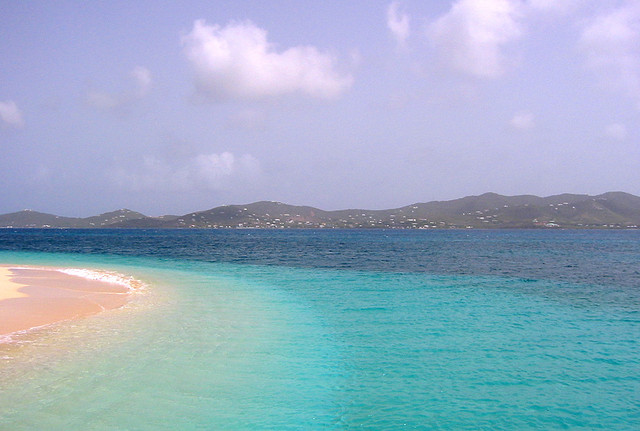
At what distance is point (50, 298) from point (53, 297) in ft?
0.99

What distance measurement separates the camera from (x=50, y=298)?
18688 millimetres

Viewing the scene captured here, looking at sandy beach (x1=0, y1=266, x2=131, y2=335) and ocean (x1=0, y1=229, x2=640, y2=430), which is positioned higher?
sandy beach (x1=0, y1=266, x2=131, y2=335)

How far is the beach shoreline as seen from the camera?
569 inches

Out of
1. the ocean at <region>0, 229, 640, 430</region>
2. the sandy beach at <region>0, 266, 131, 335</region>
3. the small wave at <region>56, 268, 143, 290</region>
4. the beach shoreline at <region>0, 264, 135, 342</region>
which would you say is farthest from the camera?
the small wave at <region>56, 268, 143, 290</region>

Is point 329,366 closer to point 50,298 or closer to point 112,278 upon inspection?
point 50,298

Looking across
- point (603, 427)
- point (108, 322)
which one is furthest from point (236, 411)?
point (108, 322)

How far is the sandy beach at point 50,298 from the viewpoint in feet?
47.9

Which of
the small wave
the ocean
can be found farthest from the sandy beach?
the ocean

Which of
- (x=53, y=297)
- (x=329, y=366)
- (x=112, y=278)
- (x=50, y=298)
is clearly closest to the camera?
(x=329, y=366)

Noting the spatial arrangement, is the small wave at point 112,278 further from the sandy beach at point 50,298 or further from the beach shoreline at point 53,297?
the sandy beach at point 50,298

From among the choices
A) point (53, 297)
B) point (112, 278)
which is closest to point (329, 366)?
point (53, 297)

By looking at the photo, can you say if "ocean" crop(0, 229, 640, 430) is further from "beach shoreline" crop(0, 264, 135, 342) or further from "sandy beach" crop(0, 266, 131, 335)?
"sandy beach" crop(0, 266, 131, 335)

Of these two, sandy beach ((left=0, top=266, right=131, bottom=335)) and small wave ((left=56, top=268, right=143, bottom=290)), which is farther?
small wave ((left=56, top=268, right=143, bottom=290))

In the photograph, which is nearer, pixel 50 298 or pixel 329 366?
pixel 329 366
